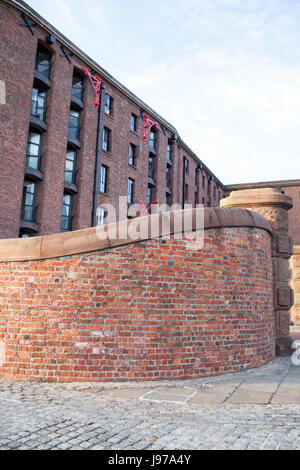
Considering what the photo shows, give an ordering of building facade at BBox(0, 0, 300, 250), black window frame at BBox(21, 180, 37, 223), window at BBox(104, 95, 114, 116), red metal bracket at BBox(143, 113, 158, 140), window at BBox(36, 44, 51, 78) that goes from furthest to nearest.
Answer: red metal bracket at BBox(143, 113, 158, 140) → window at BBox(104, 95, 114, 116) → window at BBox(36, 44, 51, 78) → black window frame at BBox(21, 180, 37, 223) → building facade at BBox(0, 0, 300, 250)

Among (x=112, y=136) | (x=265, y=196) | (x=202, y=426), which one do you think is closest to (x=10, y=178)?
(x=112, y=136)

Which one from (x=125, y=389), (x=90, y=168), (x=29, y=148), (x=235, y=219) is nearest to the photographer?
(x=125, y=389)

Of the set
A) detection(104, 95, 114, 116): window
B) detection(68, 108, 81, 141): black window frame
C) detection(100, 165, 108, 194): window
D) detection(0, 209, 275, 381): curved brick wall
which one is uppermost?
detection(104, 95, 114, 116): window

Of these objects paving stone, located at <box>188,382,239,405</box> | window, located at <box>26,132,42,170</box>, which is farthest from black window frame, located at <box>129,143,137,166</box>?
paving stone, located at <box>188,382,239,405</box>

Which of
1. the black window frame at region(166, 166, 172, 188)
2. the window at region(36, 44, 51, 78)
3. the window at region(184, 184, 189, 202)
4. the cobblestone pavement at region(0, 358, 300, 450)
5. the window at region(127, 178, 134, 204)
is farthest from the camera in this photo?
the window at region(184, 184, 189, 202)

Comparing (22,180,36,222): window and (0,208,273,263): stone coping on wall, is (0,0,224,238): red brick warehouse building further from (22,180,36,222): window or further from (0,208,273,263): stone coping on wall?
(0,208,273,263): stone coping on wall

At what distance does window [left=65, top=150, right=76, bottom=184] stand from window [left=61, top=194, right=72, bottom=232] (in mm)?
953

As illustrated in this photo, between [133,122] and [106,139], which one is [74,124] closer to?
[106,139]

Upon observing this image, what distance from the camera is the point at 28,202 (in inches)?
715

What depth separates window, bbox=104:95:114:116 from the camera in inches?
918

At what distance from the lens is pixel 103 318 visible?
5.10m

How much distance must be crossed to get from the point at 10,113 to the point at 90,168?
5.56 meters

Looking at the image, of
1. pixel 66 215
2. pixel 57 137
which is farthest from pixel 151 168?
pixel 57 137
